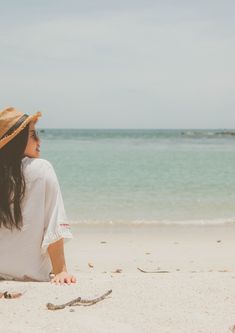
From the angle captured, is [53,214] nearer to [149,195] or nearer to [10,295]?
[10,295]

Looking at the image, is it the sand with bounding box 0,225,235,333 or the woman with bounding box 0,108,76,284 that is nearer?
the sand with bounding box 0,225,235,333

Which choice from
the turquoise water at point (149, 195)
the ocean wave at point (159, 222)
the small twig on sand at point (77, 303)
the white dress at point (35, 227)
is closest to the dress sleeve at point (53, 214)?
the white dress at point (35, 227)

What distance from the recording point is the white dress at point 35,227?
11.8 ft

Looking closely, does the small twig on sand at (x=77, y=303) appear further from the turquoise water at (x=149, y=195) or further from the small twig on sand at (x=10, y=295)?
the turquoise water at (x=149, y=195)

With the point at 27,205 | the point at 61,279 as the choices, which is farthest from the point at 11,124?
the point at 61,279

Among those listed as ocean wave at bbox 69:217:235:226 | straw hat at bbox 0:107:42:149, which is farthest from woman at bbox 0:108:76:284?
ocean wave at bbox 69:217:235:226

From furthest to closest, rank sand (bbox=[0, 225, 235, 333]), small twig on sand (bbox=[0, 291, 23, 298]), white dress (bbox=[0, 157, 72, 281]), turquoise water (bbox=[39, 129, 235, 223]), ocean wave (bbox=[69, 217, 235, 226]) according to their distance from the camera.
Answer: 1. turquoise water (bbox=[39, 129, 235, 223])
2. ocean wave (bbox=[69, 217, 235, 226])
3. white dress (bbox=[0, 157, 72, 281])
4. small twig on sand (bbox=[0, 291, 23, 298])
5. sand (bbox=[0, 225, 235, 333])

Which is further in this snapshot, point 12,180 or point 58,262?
point 58,262

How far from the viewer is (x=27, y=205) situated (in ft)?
11.9

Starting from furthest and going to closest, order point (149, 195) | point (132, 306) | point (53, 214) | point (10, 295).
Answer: point (149, 195), point (53, 214), point (10, 295), point (132, 306)

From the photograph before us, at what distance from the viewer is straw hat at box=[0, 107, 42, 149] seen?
3541 millimetres

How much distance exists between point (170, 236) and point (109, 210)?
2.51 meters

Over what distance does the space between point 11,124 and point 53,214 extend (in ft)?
2.02

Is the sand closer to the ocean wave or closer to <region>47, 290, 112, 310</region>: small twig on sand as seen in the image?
<region>47, 290, 112, 310</region>: small twig on sand
